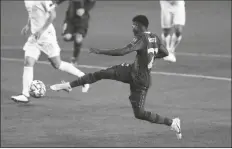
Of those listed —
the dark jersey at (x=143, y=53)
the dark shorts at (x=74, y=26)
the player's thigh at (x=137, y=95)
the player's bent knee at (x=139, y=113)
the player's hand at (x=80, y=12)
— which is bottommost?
the dark shorts at (x=74, y=26)

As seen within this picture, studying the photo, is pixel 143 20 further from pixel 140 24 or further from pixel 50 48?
pixel 50 48

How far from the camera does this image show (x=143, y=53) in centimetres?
841

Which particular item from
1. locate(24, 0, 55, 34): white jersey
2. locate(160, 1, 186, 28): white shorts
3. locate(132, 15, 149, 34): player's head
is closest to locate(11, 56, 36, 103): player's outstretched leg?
locate(24, 0, 55, 34): white jersey

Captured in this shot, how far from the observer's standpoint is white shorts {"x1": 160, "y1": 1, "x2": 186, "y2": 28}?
21344 millimetres

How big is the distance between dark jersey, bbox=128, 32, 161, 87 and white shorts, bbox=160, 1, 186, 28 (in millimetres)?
12504

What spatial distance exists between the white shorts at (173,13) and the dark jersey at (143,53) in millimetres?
12504

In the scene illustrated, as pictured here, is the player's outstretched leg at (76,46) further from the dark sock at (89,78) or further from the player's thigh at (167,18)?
the dark sock at (89,78)

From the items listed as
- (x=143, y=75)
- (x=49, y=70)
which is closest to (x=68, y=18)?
(x=49, y=70)

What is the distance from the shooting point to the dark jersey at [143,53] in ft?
27.5

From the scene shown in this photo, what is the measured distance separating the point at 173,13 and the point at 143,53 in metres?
13.3

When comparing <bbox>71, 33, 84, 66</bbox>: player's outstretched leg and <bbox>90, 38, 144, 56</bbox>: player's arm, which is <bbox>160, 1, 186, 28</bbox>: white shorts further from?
<bbox>90, 38, 144, 56</bbox>: player's arm


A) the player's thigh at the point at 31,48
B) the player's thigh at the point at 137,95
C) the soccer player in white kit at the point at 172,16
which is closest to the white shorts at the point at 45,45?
the player's thigh at the point at 31,48

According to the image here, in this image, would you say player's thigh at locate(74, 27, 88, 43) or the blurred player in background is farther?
player's thigh at locate(74, 27, 88, 43)

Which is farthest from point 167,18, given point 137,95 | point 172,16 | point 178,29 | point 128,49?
point 128,49
